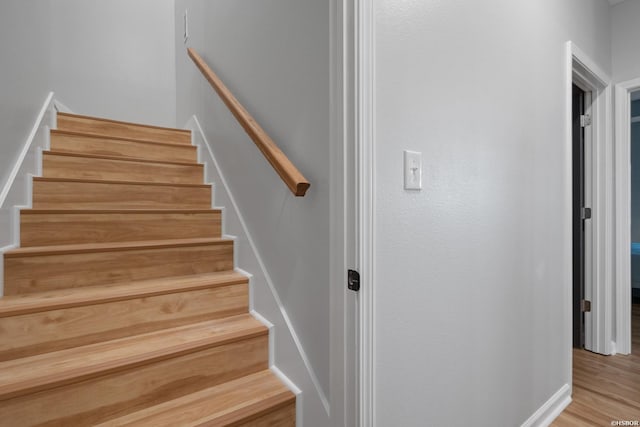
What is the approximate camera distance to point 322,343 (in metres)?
1.19

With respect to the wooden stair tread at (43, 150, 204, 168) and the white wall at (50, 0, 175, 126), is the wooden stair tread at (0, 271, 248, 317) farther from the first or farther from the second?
the white wall at (50, 0, 175, 126)

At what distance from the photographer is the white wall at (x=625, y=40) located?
7.68 ft

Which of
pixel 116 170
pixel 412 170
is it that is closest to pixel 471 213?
pixel 412 170

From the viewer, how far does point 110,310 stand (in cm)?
135

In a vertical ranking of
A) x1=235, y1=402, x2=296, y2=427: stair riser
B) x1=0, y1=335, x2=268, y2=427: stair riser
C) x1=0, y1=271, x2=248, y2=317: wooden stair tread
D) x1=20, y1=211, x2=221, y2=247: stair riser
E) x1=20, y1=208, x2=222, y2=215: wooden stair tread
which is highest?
x1=20, y1=208, x2=222, y2=215: wooden stair tread

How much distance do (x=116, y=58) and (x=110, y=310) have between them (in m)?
3.08

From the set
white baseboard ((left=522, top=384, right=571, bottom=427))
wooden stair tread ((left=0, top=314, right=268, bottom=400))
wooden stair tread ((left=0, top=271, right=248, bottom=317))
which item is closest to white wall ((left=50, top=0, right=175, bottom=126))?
wooden stair tread ((left=0, top=271, right=248, bottom=317))

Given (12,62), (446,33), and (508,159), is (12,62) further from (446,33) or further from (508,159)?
(508,159)

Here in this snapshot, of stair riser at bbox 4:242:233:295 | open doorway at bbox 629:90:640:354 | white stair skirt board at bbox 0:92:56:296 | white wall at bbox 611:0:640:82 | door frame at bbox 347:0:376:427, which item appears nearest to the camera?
door frame at bbox 347:0:376:427

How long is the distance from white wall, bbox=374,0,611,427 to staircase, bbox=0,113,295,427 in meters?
0.60

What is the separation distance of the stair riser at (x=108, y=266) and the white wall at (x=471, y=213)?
3.81ft

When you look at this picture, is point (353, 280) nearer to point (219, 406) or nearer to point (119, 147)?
point (219, 406)

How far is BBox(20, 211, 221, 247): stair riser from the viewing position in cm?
157

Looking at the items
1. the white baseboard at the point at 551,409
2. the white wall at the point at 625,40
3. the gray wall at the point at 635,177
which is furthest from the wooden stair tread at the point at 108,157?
the gray wall at the point at 635,177
